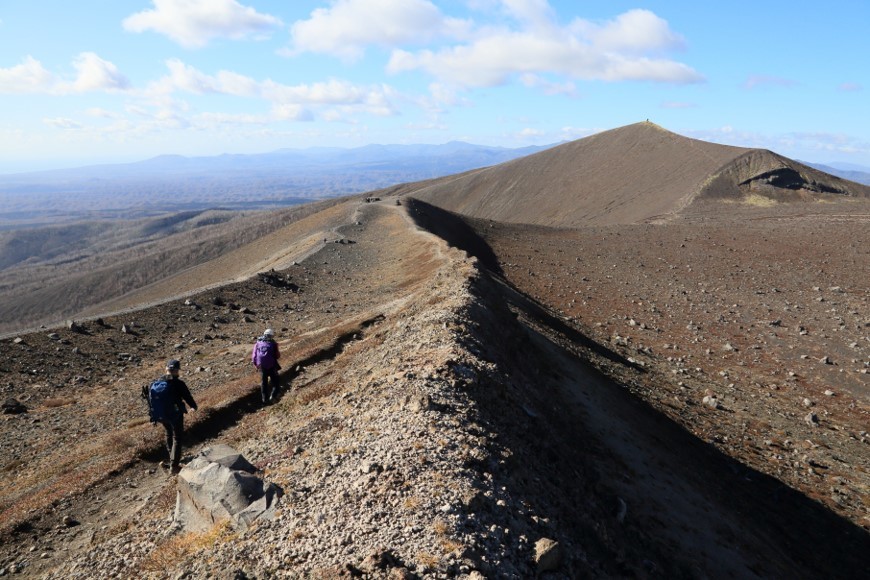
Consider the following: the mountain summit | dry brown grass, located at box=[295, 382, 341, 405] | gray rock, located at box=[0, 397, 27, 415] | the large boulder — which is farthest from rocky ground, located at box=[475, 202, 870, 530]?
the mountain summit

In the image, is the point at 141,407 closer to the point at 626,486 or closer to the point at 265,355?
the point at 265,355

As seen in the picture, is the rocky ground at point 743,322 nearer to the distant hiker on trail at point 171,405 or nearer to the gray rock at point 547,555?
the gray rock at point 547,555

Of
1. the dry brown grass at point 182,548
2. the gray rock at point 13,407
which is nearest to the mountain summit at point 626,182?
the gray rock at point 13,407

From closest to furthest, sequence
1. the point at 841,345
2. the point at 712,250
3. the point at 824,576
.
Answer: the point at 824,576 → the point at 841,345 → the point at 712,250

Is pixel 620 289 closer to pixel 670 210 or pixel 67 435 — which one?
pixel 67 435

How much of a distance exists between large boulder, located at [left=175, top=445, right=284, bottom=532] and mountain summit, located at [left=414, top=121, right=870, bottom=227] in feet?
197

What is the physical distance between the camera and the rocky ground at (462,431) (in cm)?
670

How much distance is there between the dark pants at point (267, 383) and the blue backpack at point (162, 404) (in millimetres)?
2522

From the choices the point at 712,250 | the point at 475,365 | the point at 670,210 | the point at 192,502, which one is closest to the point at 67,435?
the point at 192,502

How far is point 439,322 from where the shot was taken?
12.9 metres

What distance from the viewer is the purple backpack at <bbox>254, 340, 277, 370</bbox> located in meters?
13.1

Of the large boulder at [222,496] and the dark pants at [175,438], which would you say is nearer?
the large boulder at [222,496]

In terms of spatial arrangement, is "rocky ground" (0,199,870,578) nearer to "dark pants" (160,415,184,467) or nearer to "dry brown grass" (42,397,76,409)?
"dry brown grass" (42,397,76,409)

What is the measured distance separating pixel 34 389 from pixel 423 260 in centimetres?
1822
